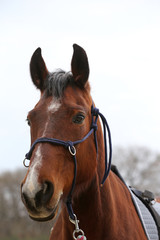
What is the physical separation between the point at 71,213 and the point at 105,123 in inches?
49.0

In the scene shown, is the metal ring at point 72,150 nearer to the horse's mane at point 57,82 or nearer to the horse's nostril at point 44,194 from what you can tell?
the horse's nostril at point 44,194

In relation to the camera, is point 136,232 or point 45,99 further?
point 136,232

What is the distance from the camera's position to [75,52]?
3.45 metres

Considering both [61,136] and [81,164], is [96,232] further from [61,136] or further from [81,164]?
[61,136]

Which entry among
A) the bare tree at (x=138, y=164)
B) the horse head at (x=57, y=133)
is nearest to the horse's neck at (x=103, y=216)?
the horse head at (x=57, y=133)

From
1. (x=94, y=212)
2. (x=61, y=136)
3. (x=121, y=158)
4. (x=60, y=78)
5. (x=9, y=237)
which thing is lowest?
(x=9, y=237)

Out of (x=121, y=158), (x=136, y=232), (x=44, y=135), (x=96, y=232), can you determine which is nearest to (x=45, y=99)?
(x=44, y=135)

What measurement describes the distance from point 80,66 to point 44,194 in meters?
1.65

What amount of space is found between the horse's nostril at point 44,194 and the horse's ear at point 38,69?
4.78 feet

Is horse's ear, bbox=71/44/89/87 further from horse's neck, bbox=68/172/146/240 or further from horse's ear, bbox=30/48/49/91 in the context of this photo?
horse's neck, bbox=68/172/146/240

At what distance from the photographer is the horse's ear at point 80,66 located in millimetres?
3418

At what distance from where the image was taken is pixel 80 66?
3484 millimetres

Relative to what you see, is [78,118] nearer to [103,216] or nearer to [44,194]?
[44,194]

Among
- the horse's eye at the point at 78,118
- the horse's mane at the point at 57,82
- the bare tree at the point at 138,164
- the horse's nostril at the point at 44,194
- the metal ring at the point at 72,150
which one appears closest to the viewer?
the horse's nostril at the point at 44,194
